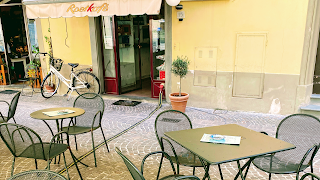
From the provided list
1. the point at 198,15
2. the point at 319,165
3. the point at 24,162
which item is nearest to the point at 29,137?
the point at 24,162

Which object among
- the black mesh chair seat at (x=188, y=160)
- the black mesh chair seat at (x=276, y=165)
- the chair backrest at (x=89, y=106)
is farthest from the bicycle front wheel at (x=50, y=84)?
the black mesh chair seat at (x=276, y=165)

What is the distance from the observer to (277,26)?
5938 millimetres

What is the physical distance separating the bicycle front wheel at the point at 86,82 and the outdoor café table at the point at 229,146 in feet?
19.2

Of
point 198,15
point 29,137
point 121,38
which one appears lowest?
point 29,137

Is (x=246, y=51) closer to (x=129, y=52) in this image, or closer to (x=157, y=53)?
(x=157, y=53)

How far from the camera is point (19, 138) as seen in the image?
301 cm

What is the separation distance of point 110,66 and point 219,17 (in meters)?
3.90

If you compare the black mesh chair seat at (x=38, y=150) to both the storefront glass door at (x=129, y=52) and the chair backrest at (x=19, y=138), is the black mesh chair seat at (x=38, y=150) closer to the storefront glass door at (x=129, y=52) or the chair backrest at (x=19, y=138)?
the chair backrest at (x=19, y=138)

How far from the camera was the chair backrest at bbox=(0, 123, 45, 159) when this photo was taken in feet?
9.56

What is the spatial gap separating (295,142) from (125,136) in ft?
10.3

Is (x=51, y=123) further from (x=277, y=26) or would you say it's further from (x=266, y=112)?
(x=277, y=26)

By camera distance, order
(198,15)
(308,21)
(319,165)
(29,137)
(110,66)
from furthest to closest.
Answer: (110,66)
(198,15)
(308,21)
(319,165)
(29,137)

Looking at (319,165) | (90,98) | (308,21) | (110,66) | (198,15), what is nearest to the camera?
(319,165)

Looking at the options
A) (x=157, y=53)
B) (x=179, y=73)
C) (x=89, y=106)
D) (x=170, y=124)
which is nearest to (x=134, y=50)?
(x=157, y=53)
